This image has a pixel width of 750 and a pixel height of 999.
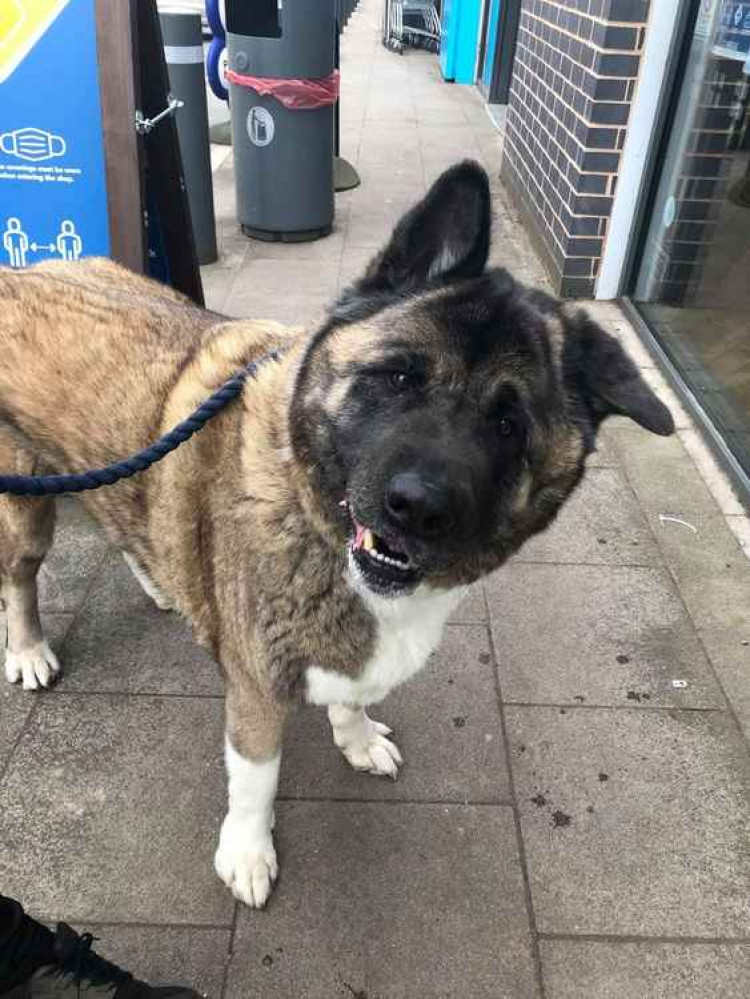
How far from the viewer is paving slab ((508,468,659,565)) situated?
3834 millimetres

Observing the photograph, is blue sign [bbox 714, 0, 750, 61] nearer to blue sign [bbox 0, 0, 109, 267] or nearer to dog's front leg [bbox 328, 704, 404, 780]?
blue sign [bbox 0, 0, 109, 267]

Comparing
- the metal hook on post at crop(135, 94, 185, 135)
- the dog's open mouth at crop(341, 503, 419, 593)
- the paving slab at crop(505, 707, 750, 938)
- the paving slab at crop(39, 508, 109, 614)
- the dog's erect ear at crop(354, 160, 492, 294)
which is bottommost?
the paving slab at crop(39, 508, 109, 614)

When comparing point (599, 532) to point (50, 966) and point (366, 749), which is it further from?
point (50, 966)

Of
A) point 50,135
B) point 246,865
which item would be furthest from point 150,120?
point 246,865

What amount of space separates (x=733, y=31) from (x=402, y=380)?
4.34 m

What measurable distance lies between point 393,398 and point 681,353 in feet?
13.3

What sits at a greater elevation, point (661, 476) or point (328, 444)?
point (328, 444)

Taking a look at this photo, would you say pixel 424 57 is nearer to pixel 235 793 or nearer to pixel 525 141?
pixel 525 141

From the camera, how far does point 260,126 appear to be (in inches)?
273

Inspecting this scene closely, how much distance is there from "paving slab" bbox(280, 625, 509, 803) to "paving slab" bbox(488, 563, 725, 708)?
6.3 inches

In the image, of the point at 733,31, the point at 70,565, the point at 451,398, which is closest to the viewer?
the point at 451,398

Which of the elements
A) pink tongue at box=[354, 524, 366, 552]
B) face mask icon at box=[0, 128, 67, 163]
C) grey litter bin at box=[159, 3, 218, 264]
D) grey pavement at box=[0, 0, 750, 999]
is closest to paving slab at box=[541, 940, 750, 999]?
grey pavement at box=[0, 0, 750, 999]

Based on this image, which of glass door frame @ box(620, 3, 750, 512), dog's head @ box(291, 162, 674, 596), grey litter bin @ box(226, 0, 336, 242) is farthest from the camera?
grey litter bin @ box(226, 0, 336, 242)

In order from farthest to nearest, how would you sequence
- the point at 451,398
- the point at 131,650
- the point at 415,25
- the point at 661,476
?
the point at 415,25, the point at 661,476, the point at 131,650, the point at 451,398
